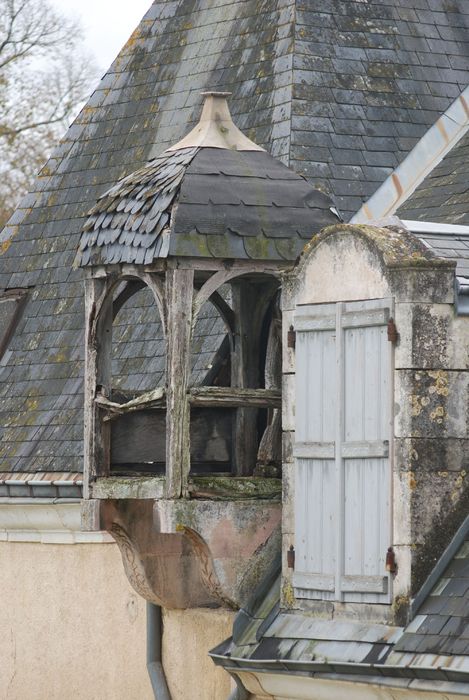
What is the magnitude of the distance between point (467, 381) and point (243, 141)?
2.75 m

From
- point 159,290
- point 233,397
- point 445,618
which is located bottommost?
point 445,618

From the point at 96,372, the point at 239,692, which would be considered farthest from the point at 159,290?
the point at 239,692

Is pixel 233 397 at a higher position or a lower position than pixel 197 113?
lower

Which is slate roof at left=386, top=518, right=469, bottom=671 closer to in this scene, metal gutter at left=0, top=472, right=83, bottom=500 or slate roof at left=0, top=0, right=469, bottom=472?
metal gutter at left=0, top=472, right=83, bottom=500

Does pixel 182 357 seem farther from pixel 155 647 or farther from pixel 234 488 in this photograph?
pixel 155 647

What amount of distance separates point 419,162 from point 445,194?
0.96 m

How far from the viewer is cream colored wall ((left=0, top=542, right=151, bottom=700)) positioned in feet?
45.8

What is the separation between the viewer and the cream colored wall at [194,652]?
41.0 feet

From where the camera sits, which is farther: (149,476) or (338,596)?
(149,476)

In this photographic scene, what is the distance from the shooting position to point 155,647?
13.3 m

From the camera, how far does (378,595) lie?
10.2 meters

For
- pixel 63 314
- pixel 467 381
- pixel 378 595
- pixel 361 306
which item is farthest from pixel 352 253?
pixel 63 314

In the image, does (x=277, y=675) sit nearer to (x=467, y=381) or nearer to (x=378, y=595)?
(x=378, y=595)

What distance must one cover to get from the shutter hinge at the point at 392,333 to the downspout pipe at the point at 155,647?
12.1ft
